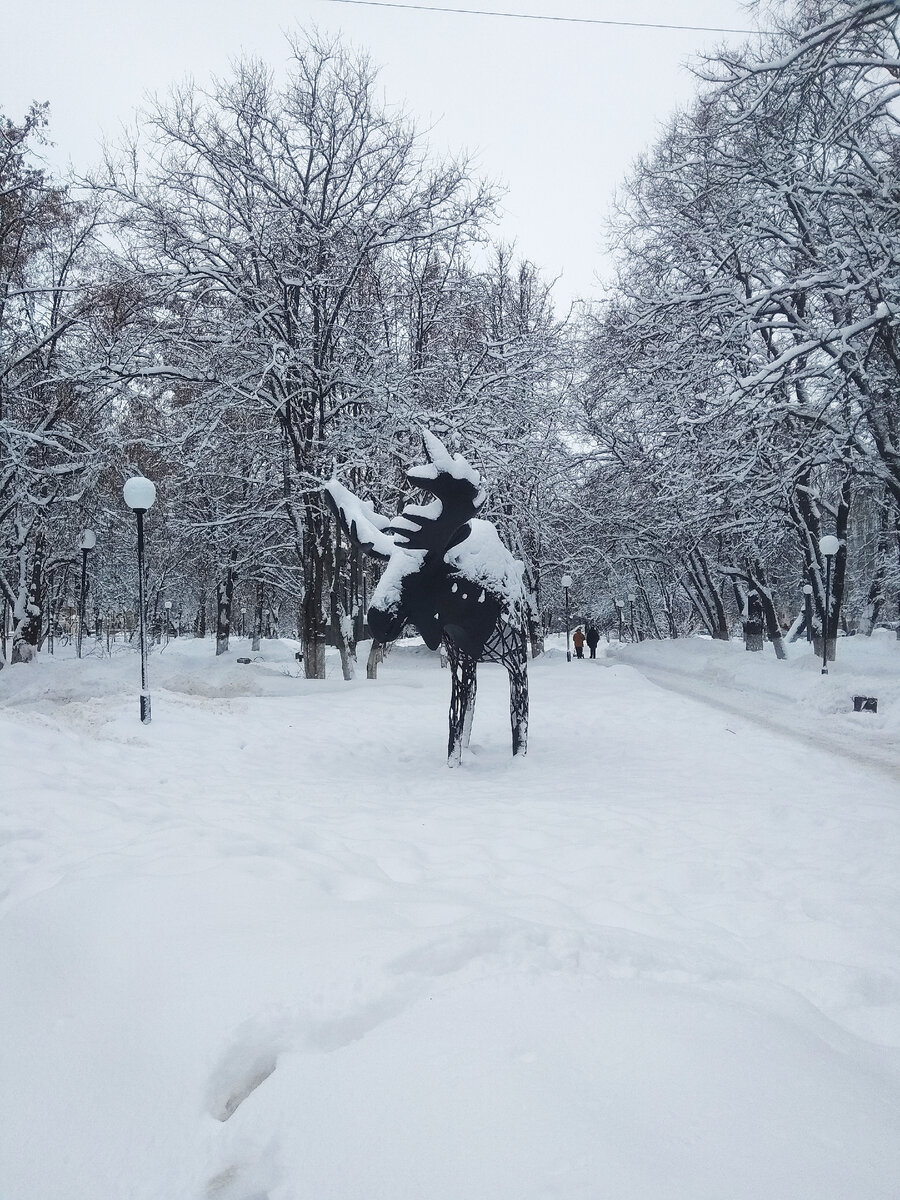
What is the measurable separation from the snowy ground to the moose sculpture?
2.01 meters

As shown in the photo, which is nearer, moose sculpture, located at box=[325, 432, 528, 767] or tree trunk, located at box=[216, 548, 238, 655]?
moose sculpture, located at box=[325, 432, 528, 767]

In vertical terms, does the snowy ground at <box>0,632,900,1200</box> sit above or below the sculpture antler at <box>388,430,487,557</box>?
below

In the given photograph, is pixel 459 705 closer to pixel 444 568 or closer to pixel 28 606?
pixel 444 568

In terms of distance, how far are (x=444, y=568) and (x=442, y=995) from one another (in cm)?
529

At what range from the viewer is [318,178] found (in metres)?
14.6

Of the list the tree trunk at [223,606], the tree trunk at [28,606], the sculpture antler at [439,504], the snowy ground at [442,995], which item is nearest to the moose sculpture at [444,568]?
the sculpture antler at [439,504]

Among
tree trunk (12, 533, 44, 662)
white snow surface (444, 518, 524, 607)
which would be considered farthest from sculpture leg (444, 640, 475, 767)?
tree trunk (12, 533, 44, 662)

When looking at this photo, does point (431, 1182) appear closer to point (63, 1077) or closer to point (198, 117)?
point (63, 1077)

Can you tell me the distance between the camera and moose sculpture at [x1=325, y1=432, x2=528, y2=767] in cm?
717

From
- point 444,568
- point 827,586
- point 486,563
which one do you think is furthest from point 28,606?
point 827,586

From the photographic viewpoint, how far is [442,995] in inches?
93.7

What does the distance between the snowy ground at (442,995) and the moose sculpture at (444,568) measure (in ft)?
6.61

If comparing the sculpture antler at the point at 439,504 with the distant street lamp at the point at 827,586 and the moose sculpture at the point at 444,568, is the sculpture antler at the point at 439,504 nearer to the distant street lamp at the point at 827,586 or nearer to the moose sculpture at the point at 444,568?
the moose sculpture at the point at 444,568

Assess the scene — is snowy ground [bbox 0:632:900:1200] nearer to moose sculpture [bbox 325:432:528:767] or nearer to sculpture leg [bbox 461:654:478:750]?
sculpture leg [bbox 461:654:478:750]
